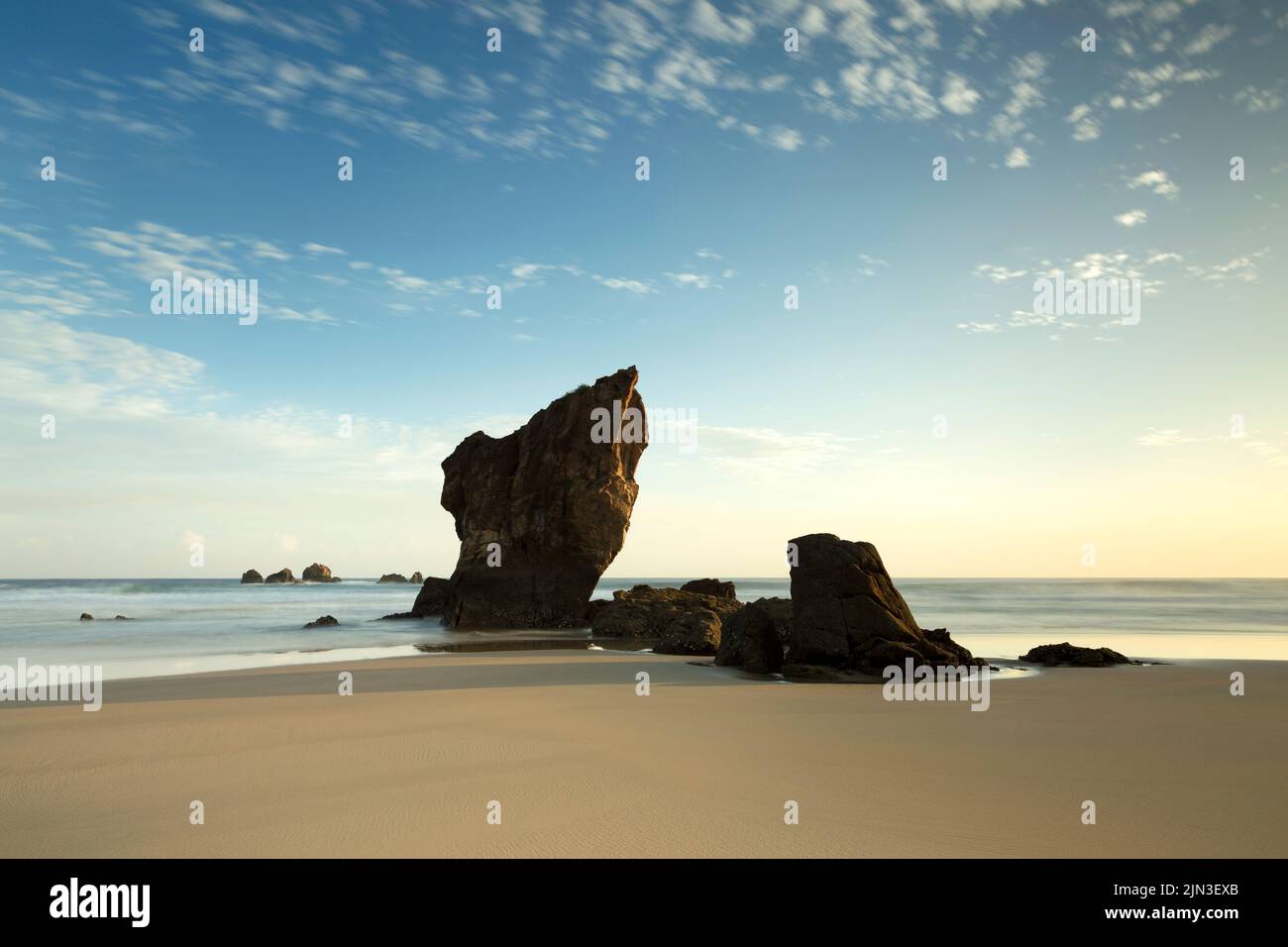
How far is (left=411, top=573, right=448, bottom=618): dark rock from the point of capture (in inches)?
1964

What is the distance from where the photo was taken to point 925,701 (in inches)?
541

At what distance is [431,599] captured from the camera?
51.6m

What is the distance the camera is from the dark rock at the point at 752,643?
61.6ft

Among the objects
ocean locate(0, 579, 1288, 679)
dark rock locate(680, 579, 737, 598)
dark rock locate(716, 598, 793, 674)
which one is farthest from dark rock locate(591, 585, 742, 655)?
dark rock locate(716, 598, 793, 674)

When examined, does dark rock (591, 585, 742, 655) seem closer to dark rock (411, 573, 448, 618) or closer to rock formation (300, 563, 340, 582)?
dark rock (411, 573, 448, 618)

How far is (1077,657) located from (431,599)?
4052 centimetres

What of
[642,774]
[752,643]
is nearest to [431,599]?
[752,643]

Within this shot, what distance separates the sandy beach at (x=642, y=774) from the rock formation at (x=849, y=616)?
3.26 metres

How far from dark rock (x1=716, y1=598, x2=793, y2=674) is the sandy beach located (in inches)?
163

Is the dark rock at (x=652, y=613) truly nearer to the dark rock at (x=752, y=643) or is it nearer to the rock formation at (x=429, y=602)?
the dark rock at (x=752, y=643)

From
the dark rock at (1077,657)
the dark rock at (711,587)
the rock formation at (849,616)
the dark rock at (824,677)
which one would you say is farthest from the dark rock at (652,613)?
the dark rock at (1077,657)

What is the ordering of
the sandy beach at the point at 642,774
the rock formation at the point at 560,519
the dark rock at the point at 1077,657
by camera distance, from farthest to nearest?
the rock formation at the point at 560,519
the dark rock at the point at 1077,657
the sandy beach at the point at 642,774

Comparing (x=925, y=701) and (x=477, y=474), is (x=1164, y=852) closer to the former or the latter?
(x=925, y=701)
